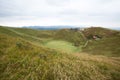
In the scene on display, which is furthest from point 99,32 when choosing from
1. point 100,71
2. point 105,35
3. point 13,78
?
point 13,78

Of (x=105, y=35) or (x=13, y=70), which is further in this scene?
(x=105, y=35)

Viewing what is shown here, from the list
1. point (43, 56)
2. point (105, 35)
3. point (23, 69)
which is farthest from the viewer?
point (105, 35)

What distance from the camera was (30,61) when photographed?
7145 mm

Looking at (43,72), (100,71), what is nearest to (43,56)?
(43,72)

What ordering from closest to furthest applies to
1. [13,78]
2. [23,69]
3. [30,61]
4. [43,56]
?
[13,78] < [23,69] < [30,61] < [43,56]

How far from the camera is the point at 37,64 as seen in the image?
6957 mm

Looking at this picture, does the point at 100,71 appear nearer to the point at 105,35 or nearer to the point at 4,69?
the point at 4,69

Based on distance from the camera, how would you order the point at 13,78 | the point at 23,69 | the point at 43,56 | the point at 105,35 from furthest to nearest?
the point at 105,35 → the point at 43,56 → the point at 23,69 → the point at 13,78

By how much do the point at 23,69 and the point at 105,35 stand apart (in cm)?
3929

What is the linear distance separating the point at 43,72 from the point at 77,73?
1.67 meters

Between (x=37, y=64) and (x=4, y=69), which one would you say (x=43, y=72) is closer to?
(x=37, y=64)

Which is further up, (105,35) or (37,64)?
(37,64)

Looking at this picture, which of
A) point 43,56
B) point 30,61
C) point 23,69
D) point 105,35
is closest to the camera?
point 23,69

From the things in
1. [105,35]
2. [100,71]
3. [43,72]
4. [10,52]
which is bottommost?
[105,35]
